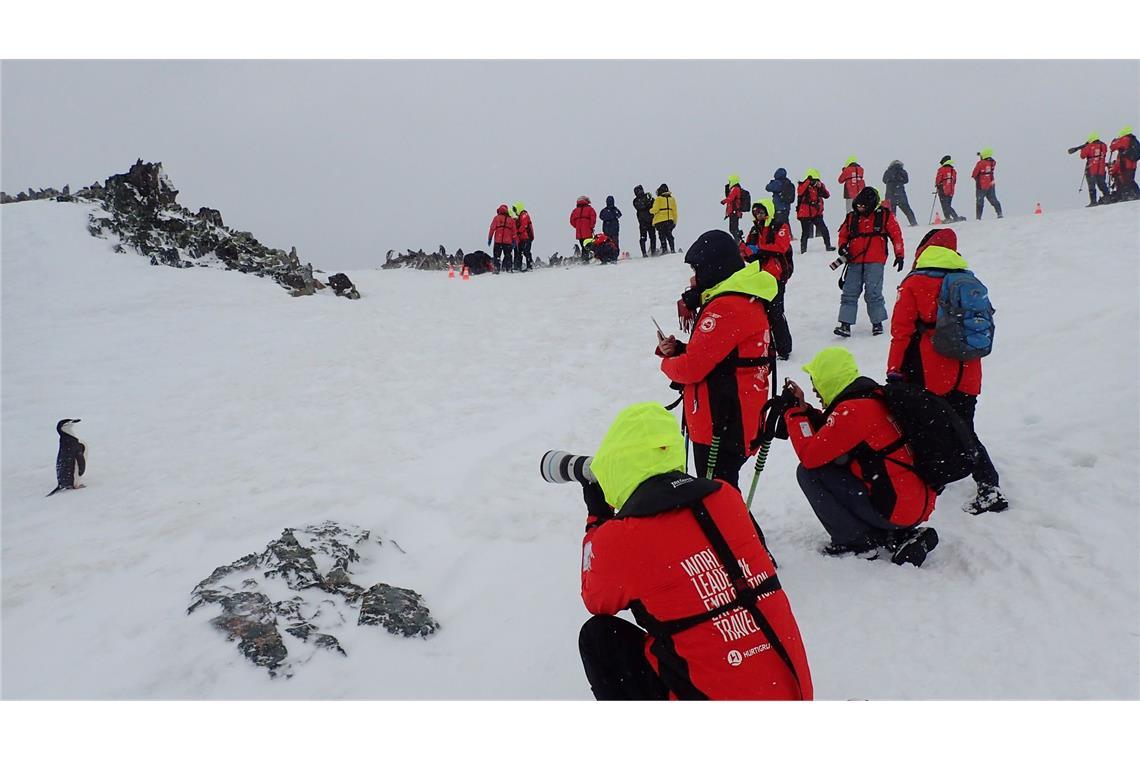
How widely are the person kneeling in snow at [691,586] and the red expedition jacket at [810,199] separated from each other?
13248 millimetres

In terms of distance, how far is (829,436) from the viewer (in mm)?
3758

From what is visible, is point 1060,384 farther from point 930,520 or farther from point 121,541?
point 121,541

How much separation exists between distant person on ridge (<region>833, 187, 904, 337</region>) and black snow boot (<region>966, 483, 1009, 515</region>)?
4.94 meters

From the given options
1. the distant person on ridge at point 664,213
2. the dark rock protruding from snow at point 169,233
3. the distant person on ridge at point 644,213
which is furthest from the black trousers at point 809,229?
the dark rock protruding from snow at point 169,233

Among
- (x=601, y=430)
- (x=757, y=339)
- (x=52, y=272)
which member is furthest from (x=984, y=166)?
(x=52, y=272)

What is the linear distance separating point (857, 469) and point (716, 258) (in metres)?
1.55

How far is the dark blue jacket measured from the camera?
18578 mm

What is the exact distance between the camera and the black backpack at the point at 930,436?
11.5ft

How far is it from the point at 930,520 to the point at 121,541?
19.6ft

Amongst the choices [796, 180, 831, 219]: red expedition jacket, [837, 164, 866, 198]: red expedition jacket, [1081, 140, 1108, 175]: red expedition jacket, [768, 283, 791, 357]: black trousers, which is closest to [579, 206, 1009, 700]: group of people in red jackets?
[768, 283, 791, 357]: black trousers

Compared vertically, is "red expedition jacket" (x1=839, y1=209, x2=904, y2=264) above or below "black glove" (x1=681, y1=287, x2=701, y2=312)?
above

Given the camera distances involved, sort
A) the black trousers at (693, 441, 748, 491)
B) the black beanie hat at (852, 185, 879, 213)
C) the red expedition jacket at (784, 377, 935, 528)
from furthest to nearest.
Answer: the black beanie hat at (852, 185, 879, 213) → the black trousers at (693, 441, 748, 491) → the red expedition jacket at (784, 377, 935, 528)

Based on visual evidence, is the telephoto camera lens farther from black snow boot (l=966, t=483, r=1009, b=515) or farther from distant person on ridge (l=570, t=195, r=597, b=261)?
distant person on ridge (l=570, t=195, r=597, b=261)

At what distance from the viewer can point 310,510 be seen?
5367 mm
